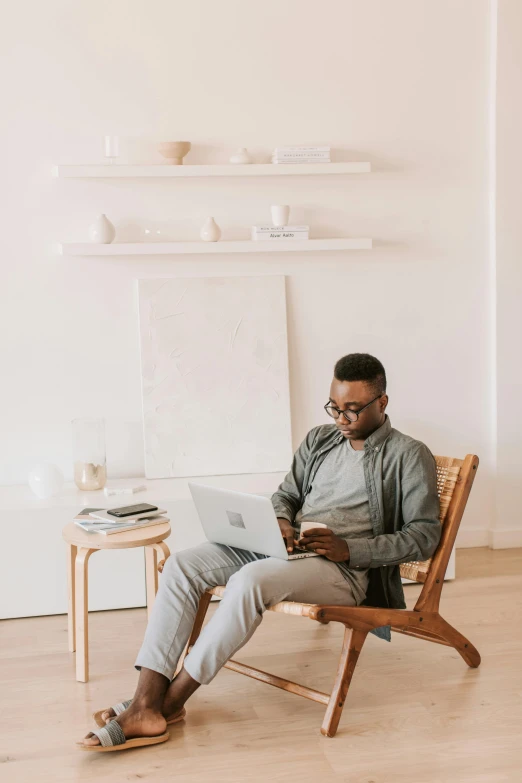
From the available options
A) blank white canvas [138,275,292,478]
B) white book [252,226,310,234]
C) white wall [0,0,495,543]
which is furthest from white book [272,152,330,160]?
blank white canvas [138,275,292,478]

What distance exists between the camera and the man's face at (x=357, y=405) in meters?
2.92

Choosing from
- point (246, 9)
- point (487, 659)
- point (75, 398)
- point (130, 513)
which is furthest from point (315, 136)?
point (487, 659)

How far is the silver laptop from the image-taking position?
2.63m

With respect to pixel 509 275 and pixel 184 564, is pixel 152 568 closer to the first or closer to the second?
pixel 184 564

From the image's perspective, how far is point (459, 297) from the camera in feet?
14.8

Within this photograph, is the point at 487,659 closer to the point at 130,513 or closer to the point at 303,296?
the point at 130,513

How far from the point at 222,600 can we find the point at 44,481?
1479mm

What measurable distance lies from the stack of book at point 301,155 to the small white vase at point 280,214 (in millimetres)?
216

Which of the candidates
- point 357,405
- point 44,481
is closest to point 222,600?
point 357,405

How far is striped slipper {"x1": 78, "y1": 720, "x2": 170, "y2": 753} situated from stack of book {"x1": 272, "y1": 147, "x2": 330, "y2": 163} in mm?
2648

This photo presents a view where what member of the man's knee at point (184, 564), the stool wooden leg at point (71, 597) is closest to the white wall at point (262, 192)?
the stool wooden leg at point (71, 597)

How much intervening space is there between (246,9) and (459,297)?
1.72 metres

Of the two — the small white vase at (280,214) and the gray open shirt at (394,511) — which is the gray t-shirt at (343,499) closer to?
the gray open shirt at (394,511)

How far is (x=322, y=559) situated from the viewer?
9.05ft
